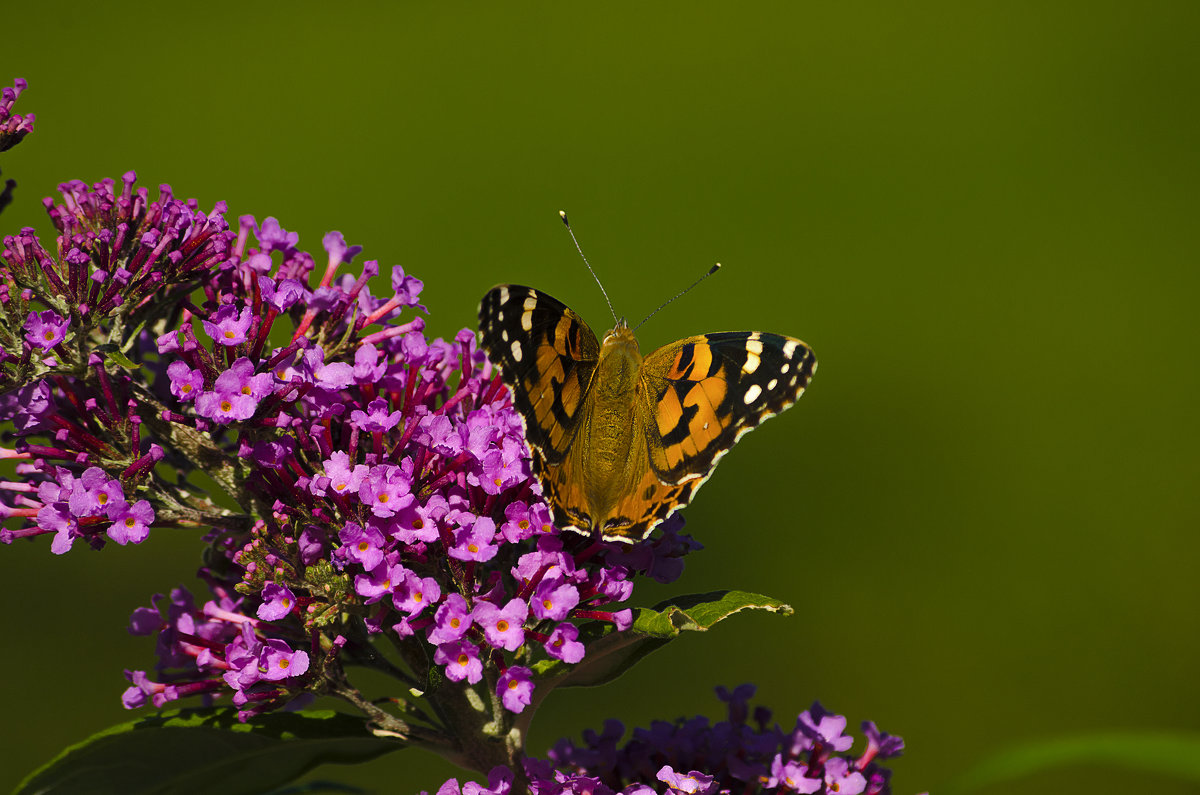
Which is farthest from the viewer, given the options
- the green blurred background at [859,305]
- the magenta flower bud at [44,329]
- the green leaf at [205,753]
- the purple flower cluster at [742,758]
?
the green blurred background at [859,305]

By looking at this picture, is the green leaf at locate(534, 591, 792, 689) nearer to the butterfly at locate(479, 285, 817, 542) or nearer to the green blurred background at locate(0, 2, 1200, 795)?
the butterfly at locate(479, 285, 817, 542)

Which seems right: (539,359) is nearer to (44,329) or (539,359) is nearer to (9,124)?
(44,329)

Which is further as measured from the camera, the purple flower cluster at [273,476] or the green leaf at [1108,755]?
the green leaf at [1108,755]

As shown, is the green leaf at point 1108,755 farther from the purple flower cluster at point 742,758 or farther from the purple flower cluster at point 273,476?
the purple flower cluster at point 273,476

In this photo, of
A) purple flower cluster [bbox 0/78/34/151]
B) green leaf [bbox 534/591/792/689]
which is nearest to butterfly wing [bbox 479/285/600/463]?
green leaf [bbox 534/591/792/689]

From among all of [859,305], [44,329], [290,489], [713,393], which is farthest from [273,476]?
[859,305]

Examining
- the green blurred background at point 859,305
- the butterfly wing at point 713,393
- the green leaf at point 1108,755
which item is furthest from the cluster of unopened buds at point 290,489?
the green blurred background at point 859,305
